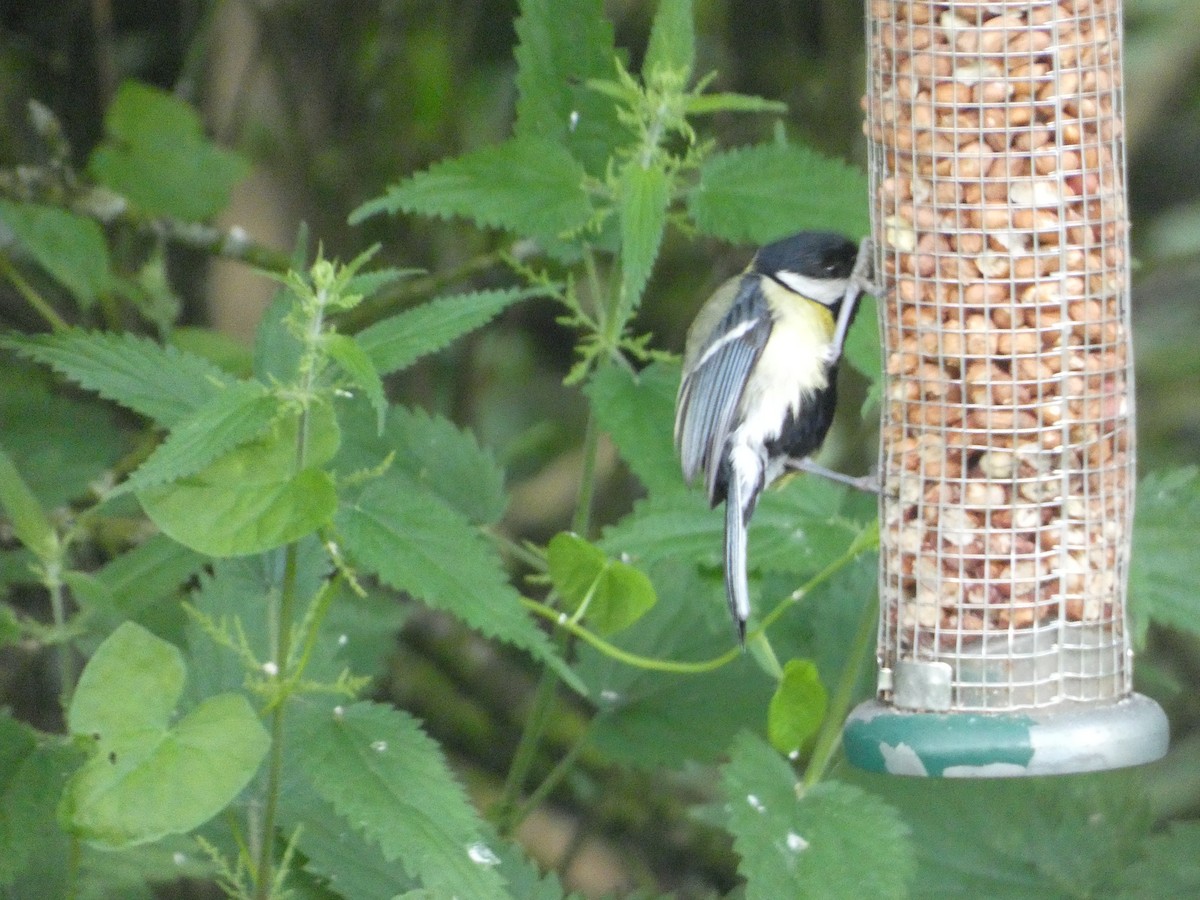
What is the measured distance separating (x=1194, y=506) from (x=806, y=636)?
0.72m

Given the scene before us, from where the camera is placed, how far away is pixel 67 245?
318 cm

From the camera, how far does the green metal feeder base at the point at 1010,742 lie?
198 cm

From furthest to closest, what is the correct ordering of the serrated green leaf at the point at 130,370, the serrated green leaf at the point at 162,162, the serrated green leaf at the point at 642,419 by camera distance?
1. the serrated green leaf at the point at 162,162
2. the serrated green leaf at the point at 642,419
3. the serrated green leaf at the point at 130,370

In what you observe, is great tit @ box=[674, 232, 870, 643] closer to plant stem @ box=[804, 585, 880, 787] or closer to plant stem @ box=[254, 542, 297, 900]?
plant stem @ box=[804, 585, 880, 787]

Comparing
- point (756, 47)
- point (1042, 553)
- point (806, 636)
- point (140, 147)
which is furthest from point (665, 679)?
point (756, 47)

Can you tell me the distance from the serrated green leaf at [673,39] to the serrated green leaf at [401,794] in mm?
1038

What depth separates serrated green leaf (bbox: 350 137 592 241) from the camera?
95.0 inches

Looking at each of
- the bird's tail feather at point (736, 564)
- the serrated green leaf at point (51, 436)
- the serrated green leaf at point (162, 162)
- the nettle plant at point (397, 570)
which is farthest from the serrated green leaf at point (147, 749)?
the serrated green leaf at point (162, 162)

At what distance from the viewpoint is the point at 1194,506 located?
232cm

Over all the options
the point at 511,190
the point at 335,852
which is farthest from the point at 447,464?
the point at 335,852

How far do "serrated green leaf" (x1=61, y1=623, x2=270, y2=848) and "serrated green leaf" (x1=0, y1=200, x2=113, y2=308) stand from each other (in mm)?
1378

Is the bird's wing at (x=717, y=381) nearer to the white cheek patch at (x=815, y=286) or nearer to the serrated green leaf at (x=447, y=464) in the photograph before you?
the white cheek patch at (x=815, y=286)

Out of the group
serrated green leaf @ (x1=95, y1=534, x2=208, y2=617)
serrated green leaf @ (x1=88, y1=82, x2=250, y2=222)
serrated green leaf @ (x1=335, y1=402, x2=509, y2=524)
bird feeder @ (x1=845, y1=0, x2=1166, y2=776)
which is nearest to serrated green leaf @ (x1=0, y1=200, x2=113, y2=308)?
serrated green leaf @ (x1=88, y1=82, x2=250, y2=222)

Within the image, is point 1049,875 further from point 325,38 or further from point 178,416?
point 325,38
